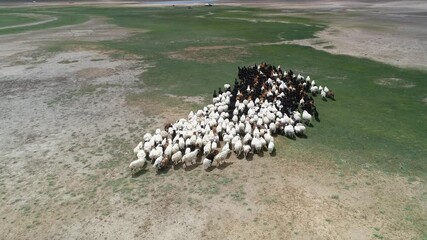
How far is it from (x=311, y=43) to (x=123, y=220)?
27.1 m

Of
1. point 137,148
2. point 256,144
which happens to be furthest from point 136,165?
point 256,144

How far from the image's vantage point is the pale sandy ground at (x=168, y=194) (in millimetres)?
9273

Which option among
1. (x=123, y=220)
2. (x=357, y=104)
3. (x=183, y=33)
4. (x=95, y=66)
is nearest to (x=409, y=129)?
A: (x=357, y=104)

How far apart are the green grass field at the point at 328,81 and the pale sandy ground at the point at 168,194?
102 cm

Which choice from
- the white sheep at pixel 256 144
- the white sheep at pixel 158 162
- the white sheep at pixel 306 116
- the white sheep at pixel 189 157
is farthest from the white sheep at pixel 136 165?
the white sheep at pixel 306 116

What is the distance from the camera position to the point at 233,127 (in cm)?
1439

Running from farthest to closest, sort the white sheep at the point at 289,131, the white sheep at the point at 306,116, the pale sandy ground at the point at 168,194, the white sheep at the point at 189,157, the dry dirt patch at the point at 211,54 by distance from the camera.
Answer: the dry dirt patch at the point at 211,54 < the white sheep at the point at 306,116 < the white sheep at the point at 289,131 < the white sheep at the point at 189,157 < the pale sandy ground at the point at 168,194

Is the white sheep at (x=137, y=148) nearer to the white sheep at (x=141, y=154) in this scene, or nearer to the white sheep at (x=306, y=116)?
the white sheep at (x=141, y=154)

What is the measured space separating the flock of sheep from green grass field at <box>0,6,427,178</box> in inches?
34.6

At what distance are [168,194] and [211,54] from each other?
1930 cm

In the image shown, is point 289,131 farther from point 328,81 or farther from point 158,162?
point 328,81

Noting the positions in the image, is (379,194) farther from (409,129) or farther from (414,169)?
(409,129)

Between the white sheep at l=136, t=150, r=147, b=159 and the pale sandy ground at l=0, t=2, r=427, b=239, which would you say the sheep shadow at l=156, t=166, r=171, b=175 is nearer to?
the pale sandy ground at l=0, t=2, r=427, b=239

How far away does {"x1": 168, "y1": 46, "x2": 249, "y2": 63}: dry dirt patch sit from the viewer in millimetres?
27266
